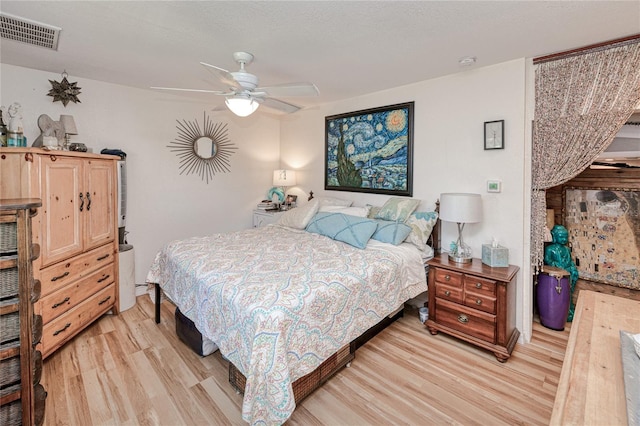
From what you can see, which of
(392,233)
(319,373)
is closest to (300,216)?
(392,233)

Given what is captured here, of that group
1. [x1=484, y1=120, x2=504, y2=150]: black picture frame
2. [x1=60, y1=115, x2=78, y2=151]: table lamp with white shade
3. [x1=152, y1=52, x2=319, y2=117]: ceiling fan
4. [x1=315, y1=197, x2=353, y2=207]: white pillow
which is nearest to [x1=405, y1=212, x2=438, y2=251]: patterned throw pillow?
[x1=484, y1=120, x2=504, y2=150]: black picture frame

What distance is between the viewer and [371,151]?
3.60 m

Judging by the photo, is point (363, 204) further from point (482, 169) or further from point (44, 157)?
point (44, 157)

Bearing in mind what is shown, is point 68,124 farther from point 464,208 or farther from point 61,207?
point 464,208

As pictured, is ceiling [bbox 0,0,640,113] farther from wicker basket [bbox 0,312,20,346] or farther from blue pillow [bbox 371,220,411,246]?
A: wicker basket [bbox 0,312,20,346]

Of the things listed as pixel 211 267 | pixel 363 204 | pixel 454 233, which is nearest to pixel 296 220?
pixel 363 204

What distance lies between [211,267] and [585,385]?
6.58ft

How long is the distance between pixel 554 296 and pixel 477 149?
1.51 metres

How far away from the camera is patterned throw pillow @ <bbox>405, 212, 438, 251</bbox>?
2852mm

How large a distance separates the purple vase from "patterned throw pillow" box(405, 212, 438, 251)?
3.60 feet

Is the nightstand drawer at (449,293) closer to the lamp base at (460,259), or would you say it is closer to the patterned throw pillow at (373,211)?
the lamp base at (460,259)

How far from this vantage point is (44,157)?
216 cm

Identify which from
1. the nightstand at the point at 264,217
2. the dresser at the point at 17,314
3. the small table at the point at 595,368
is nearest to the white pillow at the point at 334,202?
the nightstand at the point at 264,217

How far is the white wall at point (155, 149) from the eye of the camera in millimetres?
2875
